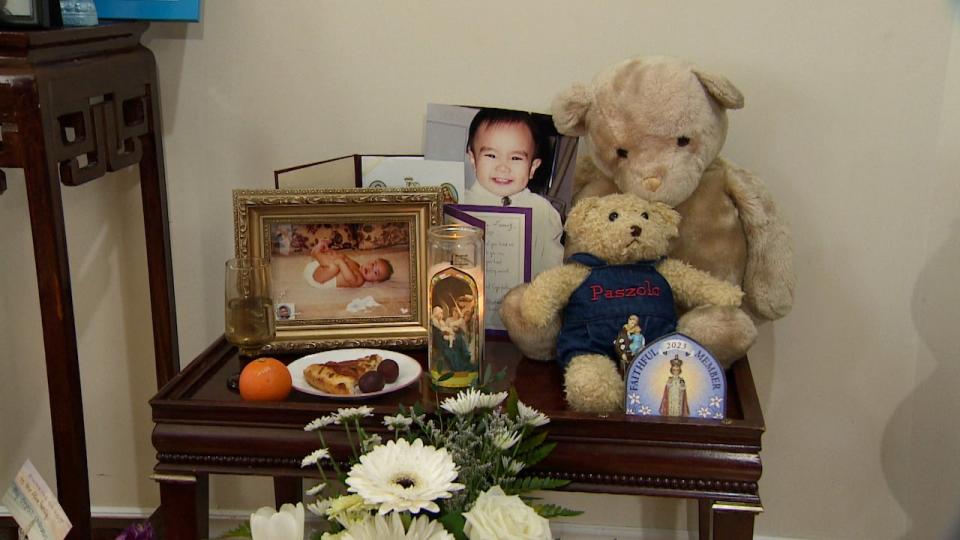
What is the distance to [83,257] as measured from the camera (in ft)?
5.20

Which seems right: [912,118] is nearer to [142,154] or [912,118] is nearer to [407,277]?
[407,277]

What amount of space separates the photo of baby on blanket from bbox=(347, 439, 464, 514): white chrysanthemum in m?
0.48

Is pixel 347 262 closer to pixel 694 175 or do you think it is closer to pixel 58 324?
pixel 58 324

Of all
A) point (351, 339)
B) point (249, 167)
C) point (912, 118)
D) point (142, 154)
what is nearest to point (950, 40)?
point (912, 118)

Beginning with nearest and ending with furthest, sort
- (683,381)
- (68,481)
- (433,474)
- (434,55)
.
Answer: (433,474), (683,381), (68,481), (434,55)

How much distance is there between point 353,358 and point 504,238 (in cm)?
28

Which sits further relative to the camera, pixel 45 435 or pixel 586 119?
pixel 45 435

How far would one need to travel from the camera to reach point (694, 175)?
1.19 m

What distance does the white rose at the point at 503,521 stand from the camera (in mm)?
778

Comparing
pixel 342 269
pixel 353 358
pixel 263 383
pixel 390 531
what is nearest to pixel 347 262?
pixel 342 269

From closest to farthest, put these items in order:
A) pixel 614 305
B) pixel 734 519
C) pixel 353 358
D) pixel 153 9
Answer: pixel 734 519 < pixel 614 305 < pixel 353 358 < pixel 153 9

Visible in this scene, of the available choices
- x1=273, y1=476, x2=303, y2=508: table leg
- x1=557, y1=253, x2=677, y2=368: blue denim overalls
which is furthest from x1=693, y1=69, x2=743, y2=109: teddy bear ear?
x1=273, y1=476, x2=303, y2=508: table leg

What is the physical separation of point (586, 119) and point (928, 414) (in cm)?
76

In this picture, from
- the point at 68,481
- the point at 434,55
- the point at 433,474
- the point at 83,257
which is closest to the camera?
the point at 433,474
